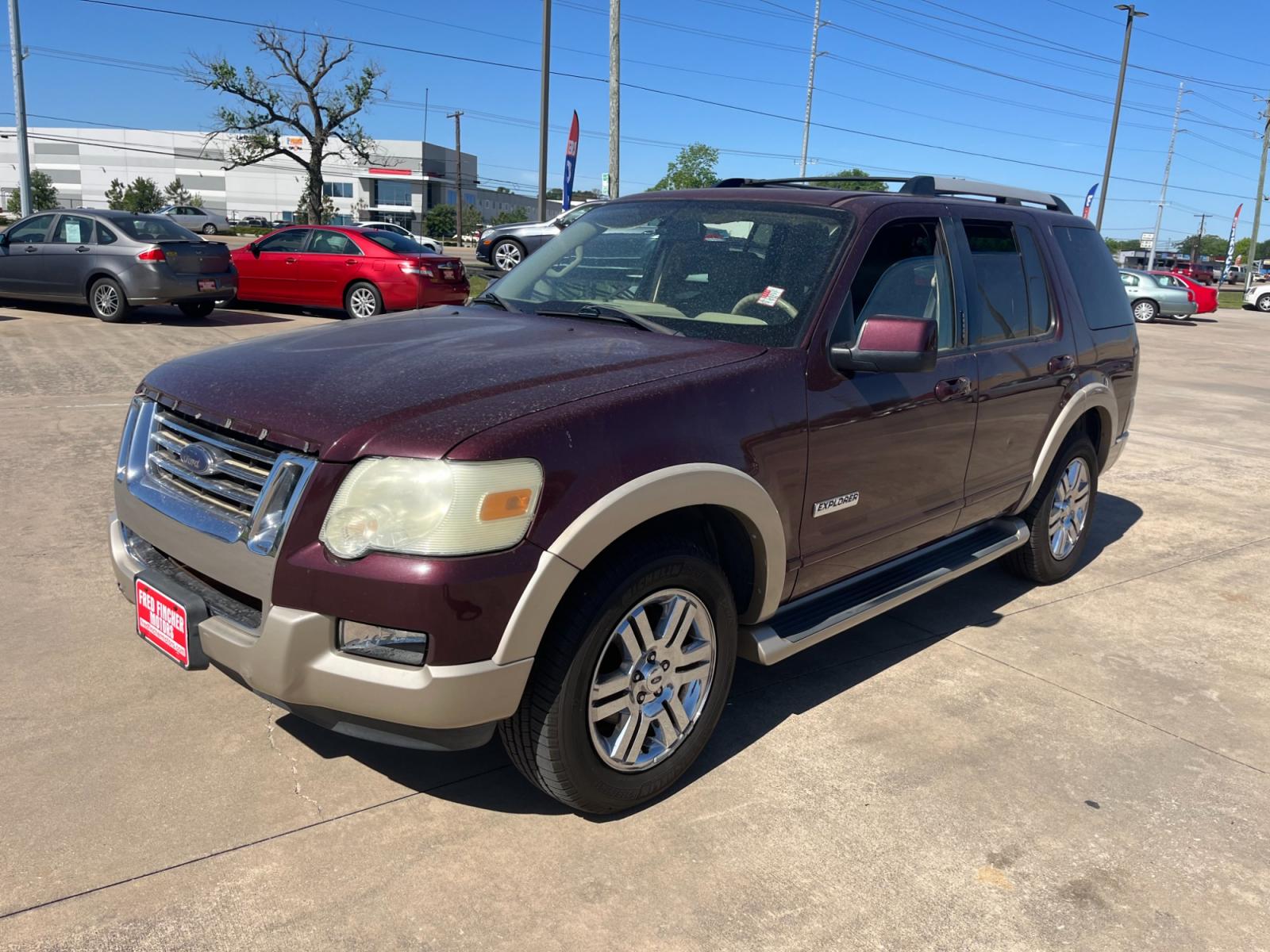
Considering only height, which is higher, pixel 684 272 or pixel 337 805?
pixel 684 272

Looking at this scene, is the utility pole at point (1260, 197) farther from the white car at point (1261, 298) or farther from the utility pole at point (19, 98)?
the utility pole at point (19, 98)

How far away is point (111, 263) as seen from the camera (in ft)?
43.9

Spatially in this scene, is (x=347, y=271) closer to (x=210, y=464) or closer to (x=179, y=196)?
(x=210, y=464)

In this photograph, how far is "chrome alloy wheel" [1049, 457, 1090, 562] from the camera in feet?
16.8

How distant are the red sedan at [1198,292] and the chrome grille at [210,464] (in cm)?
3018

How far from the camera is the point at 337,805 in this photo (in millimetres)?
2949

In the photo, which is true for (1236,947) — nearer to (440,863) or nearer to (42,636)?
(440,863)

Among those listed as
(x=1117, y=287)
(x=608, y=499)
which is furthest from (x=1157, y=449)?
(x=608, y=499)

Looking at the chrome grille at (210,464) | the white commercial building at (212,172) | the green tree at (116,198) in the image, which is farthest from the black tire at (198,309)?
the white commercial building at (212,172)

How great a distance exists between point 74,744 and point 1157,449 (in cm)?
913

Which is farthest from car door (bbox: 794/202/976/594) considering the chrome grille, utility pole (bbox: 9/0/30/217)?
utility pole (bbox: 9/0/30/217)

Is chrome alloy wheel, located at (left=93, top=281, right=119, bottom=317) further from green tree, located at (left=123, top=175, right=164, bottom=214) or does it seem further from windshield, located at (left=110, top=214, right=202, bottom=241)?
green tree, located at (left=123, top=175, right=164, bottom=214)

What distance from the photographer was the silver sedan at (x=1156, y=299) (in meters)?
27.5

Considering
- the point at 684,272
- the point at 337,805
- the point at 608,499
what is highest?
the point at 684,272
